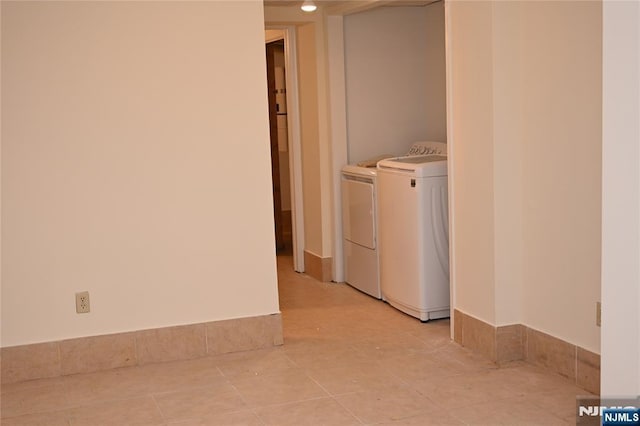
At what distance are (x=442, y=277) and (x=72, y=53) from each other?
8.01ft

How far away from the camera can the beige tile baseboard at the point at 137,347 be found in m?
4.07

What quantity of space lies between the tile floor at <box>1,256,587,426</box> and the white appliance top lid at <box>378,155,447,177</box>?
36.3 inches

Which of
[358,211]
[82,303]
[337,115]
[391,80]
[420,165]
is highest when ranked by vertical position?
[391,80]

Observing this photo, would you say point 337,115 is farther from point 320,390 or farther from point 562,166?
point 320,390

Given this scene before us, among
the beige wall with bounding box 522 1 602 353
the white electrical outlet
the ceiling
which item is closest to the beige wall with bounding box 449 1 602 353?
the beige wall with bounding box 522 1 602 353

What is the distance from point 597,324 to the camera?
3.62 metres

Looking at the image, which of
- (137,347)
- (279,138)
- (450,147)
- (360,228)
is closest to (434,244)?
(450,147)

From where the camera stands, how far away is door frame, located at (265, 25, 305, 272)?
20.3 feet

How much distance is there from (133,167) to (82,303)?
740 mm

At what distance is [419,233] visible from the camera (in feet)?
15.8

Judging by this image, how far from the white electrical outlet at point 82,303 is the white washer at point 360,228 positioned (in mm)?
2049

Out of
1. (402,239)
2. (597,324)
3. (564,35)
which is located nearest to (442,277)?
(402,239)
